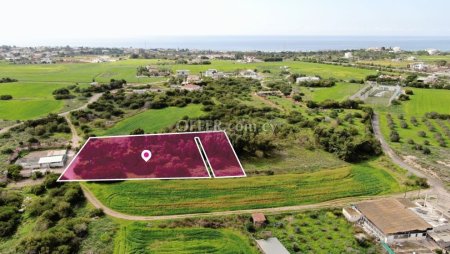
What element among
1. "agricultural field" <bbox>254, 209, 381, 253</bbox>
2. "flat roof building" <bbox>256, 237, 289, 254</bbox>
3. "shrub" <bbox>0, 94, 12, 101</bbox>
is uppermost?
"shrub" <bbox>0, 94, 12, 101</bbox>

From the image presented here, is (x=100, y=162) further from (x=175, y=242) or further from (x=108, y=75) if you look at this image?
(x=108, y=75)

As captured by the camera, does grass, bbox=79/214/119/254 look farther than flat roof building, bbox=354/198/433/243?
No

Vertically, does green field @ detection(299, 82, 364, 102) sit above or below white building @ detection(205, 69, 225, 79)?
below

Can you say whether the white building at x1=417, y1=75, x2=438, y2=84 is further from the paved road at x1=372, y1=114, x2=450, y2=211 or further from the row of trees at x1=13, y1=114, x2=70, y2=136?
the row of trees at x1=13, y1=114, x2=70, y2=136

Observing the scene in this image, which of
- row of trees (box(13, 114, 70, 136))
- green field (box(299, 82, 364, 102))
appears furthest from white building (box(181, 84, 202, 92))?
row of trees (box(13, 114, 70, 136))

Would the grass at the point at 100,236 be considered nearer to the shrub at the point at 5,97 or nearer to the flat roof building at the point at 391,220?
the flat roof building at the point at 391,220
